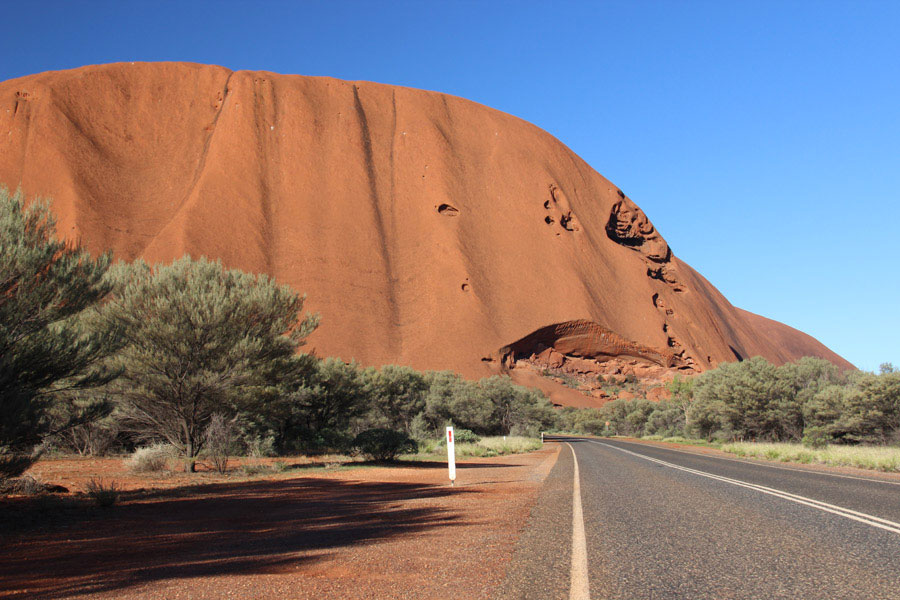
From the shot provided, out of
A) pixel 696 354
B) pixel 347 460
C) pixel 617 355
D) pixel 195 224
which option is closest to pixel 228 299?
pixel 347 460

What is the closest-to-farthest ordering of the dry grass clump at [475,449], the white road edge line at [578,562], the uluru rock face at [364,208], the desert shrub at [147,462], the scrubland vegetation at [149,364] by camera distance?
1. the white road edge line at [578,562]
2. the scrubland vegetation at [149,364]
3. the desert shrub at [147,462]
4. the dry grass clump at [475,449]
5. the uluru rock face at [364,208]

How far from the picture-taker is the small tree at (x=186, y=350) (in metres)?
15.6

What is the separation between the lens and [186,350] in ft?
51.6

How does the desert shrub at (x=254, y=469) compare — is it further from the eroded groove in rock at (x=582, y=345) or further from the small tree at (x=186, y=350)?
the eroded groove in rock at (x=582, y=345)

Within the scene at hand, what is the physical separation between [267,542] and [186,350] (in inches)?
454

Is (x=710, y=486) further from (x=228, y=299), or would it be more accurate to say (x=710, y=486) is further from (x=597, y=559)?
(x=228, y=299)

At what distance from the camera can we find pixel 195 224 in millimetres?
60938

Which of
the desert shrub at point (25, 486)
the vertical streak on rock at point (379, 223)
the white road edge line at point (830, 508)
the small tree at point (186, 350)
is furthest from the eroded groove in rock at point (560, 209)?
the desert shrub at point (25, 486)

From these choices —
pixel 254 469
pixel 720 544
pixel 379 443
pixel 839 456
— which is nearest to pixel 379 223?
pixel 379 443

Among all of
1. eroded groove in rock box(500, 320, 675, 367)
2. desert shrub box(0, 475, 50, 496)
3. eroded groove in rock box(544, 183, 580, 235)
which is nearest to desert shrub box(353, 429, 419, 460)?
desert shrub box(0, 475, 50, 496)

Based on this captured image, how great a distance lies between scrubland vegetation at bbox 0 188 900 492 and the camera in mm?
8953

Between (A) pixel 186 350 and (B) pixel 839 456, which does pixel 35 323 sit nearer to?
(A) pixel 186 350

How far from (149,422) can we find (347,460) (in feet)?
20.3

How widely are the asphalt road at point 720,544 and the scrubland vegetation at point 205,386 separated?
7.08 metres
